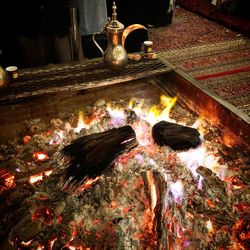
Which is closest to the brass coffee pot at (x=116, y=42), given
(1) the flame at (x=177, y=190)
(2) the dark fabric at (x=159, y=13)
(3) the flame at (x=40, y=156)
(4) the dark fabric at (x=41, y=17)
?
(4) the dark fabric at (x=41, y=17)

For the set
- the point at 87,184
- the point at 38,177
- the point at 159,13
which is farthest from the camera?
the point at 159,13

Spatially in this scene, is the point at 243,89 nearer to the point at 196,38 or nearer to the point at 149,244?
the point at 196,38

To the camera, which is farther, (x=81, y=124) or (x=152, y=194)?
(x=81, y=124)

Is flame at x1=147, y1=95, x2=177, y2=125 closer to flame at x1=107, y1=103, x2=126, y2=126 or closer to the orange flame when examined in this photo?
flame at x1=107, y1=103, x2=126, y2=126

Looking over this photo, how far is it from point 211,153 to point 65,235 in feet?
4.32

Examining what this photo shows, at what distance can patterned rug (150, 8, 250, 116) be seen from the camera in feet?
12.7

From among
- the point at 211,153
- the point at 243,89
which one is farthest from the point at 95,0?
the point at 211,153

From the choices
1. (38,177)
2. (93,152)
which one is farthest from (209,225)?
(38,177)

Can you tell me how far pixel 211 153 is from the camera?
2.35 meters

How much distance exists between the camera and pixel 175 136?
93.5 inches

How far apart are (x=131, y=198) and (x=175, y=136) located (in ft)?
2.35

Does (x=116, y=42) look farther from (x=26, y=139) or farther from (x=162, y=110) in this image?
(x=26, y=139)

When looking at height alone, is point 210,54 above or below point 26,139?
below

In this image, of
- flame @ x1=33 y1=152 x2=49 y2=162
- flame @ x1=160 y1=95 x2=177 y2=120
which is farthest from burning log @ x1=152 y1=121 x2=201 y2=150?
flame @ x1=33 y1=152 x2=49 y2=162
